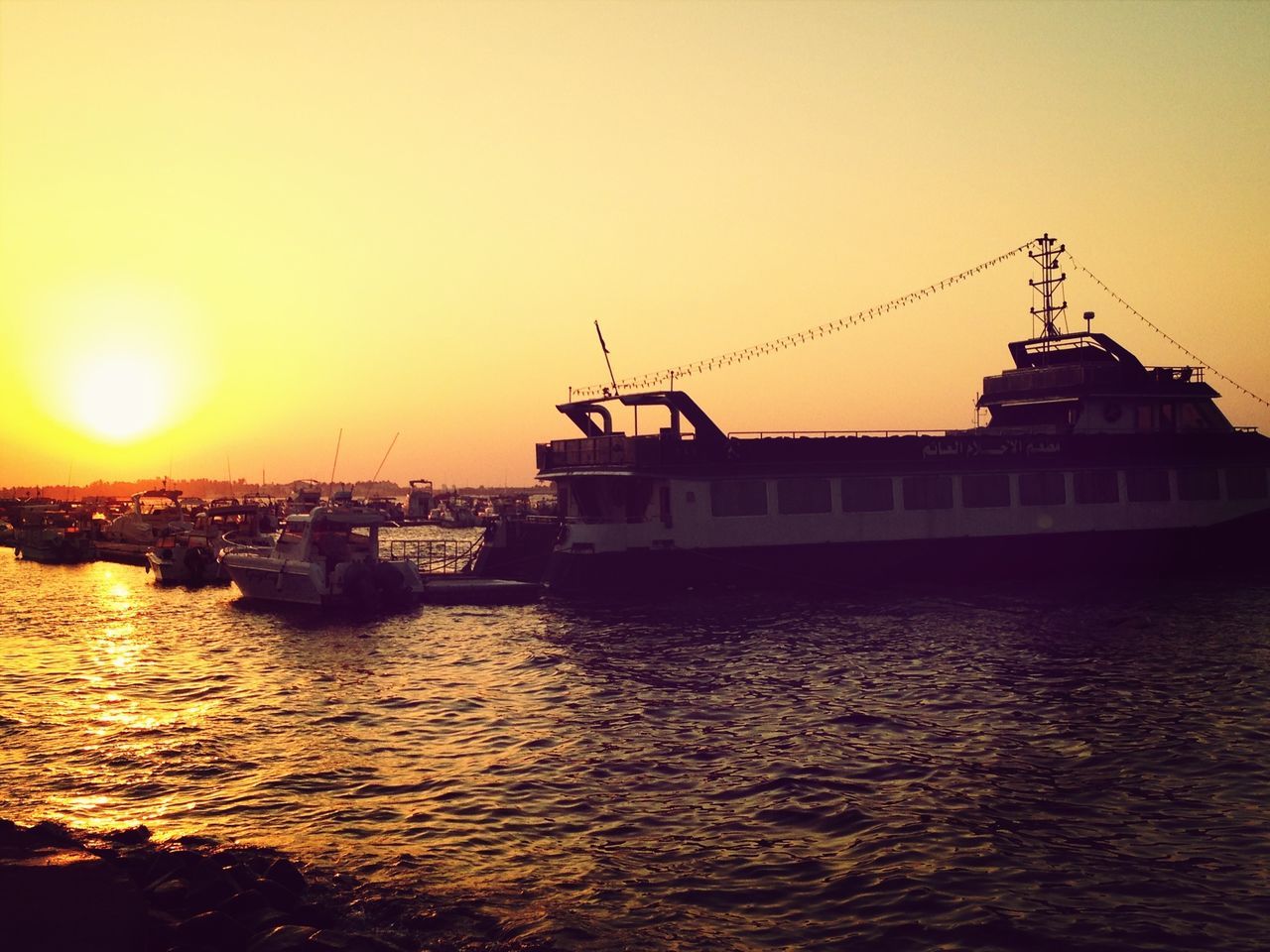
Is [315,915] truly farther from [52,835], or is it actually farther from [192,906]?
[52,835]

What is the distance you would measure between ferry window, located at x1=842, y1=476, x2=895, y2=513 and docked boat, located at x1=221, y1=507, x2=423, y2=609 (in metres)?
18.8

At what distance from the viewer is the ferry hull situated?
131 feet

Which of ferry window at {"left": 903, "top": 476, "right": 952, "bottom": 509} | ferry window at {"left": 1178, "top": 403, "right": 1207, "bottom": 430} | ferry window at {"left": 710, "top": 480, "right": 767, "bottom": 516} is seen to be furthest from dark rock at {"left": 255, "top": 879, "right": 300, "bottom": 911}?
ferry window at {"left": 1178, "top": 403, "right": 1207, "bottom": 430}

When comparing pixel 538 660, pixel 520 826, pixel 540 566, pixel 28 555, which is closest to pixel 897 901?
pixel 520 826

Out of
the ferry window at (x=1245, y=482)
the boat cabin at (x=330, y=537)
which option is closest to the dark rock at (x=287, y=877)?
the boat cabin at (x=330, y=537)

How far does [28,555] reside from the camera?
257 feet

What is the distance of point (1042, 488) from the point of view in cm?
4512

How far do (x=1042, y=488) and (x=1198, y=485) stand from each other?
863 centimetres

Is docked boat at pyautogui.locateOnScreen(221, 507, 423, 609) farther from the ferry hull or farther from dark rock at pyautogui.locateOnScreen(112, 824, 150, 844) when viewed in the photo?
dark rock at pyautogui.locateOnScreen(112, 824, 150, 844)

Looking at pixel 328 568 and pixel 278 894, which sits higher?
pixel 328 568

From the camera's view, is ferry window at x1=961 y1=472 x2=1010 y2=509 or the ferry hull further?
ferry window at x1=961 y1=472 x2=1010 y2=509

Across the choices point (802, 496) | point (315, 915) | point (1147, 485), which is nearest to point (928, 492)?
point (802, 496)

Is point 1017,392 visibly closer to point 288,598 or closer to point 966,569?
point 966,569

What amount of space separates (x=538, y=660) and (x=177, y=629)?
53.9 ft
